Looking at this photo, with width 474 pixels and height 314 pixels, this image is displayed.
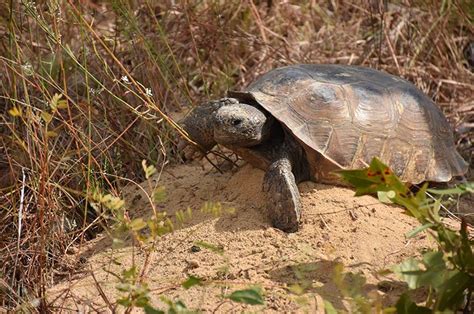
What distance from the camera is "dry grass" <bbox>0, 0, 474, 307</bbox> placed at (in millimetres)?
4117

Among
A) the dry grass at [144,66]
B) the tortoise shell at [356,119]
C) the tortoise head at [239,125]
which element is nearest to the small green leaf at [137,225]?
the dry grass at [144,66]

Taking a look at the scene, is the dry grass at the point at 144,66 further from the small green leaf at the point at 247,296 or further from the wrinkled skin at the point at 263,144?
the small green leaf at the point at 247,296

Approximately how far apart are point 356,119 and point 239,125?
25.6 inches

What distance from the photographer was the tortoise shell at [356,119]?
14.0 feet

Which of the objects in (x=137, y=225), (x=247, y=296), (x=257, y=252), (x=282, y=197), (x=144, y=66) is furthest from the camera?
(x=144, y=66)

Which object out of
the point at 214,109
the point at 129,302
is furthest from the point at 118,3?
the point at 129,302

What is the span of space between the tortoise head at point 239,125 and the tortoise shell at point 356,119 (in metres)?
0.09

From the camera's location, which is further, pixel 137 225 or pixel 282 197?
pixel 282 197

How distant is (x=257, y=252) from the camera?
382 cm

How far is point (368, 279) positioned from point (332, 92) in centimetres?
120

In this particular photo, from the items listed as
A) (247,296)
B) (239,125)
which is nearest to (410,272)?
(247,296)

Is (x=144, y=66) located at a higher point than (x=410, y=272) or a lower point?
lower

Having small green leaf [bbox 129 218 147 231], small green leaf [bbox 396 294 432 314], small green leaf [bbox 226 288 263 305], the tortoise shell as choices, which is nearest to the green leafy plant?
small green leaf [bbox 396 294 432 314]

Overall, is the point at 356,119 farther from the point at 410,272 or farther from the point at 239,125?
the point at 410,272
